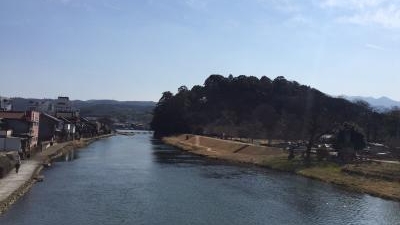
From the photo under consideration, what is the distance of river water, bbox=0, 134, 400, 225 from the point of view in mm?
21156

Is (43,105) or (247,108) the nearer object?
(247,108)

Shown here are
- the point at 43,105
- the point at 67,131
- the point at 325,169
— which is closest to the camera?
the point at 325,169

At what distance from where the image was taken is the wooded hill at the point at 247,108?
76.7 metres

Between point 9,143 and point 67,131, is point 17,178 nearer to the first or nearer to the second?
point 9,143

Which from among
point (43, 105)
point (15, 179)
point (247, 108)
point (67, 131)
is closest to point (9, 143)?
point (15, 179)

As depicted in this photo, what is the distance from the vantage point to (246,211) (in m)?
23.1

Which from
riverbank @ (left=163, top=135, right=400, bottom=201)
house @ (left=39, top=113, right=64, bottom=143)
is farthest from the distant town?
riverbank @ (left=163, top=135, right=400, bottom=201)

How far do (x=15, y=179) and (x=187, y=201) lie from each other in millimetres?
9826

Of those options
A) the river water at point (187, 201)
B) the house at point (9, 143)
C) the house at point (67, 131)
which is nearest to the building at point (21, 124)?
the house at point (9, 143)

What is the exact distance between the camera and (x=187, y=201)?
25.1m

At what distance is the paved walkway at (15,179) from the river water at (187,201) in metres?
0.74

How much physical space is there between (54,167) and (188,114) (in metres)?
68.4

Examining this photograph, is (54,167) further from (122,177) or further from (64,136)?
(64,136)

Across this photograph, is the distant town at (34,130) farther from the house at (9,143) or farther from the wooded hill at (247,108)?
the wooded hill at (247,108)
